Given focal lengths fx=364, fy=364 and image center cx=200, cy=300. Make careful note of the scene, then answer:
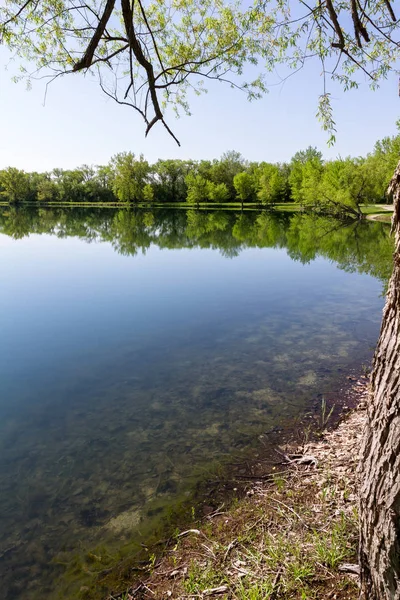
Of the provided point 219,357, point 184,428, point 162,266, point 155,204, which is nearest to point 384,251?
point 162,266

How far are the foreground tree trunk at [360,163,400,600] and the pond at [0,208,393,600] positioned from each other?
3156mm

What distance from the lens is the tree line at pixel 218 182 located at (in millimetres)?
54219

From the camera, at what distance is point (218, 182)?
102m

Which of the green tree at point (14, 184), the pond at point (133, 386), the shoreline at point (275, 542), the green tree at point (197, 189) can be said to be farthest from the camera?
the green tree at point (14, 184)

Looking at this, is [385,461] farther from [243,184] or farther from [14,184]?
[14,184]

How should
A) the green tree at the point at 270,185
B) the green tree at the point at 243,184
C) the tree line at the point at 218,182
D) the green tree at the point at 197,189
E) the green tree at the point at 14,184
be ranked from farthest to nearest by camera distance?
1. the green tree at the point at 14,184
2. the green tree at the point at 197,189
3. the green tree at the point at 243,184
4. the green tree at the point at 270,185
5. the tree line at the point at 218,182

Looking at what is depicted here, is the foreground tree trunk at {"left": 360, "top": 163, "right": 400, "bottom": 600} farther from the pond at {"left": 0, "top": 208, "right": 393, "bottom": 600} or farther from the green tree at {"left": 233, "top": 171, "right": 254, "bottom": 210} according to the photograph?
the green tree at {"left": 233, "top": 171, "right": 254, "bottom": 210}

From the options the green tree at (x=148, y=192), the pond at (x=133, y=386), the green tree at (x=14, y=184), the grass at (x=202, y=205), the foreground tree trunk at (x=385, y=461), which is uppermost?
the green tree at (x=14, y=184)

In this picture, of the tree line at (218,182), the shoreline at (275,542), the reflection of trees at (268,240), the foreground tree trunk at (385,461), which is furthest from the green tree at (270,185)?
the foreground tree trunk at (385,461)

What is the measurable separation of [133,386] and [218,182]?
327ft

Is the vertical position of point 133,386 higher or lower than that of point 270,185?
lower

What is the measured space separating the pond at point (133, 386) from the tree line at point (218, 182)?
122 feet

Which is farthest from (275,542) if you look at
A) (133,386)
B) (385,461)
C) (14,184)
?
(14,184)

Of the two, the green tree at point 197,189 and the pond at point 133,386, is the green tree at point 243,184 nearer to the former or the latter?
the green tree at point 197,189
